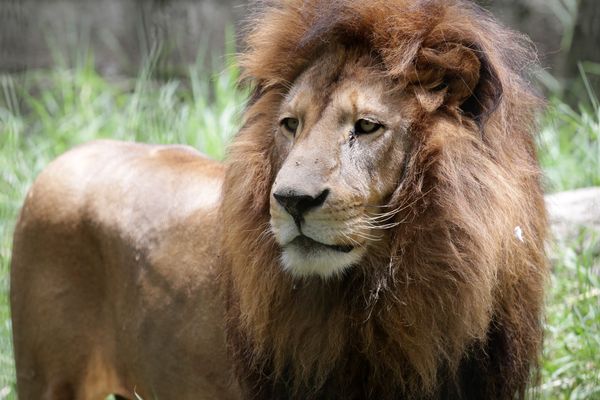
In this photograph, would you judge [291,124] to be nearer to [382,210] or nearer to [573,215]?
[382,210]

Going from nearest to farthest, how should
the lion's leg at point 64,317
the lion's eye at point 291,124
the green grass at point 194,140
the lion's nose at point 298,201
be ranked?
the lion's nose at point 298,201 < the lion's eye at point 291,124 < the lion's leg at point 64,317 < the green grass at point 194,140

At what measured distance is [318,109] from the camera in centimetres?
289

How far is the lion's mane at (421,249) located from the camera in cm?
276

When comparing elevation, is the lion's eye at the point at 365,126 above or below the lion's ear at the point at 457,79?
below

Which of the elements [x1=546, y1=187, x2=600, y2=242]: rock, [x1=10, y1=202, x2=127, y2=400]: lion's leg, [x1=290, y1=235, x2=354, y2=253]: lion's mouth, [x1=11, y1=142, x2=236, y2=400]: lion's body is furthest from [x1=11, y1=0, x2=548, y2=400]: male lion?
[x1=546, y1=187, x2=600, y2=242]: rock

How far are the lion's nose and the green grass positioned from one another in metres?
1.04

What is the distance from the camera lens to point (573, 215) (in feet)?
16.3

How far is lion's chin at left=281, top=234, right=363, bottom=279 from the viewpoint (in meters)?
2.72

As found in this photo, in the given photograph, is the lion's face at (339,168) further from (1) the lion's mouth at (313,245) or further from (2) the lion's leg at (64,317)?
(2) the lion's leg at (64,317)

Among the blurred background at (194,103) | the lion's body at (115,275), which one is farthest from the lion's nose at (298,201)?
the lion's body at (115,275)

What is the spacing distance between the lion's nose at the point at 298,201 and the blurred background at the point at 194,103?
32.5 inches

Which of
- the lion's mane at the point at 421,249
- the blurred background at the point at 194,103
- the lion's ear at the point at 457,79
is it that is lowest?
the blurred background at the point at 194,103

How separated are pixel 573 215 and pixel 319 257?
261 centimetres

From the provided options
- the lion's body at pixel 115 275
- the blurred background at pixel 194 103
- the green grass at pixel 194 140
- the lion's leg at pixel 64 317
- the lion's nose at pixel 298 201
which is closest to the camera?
the lion's nose at pixel 298 201
